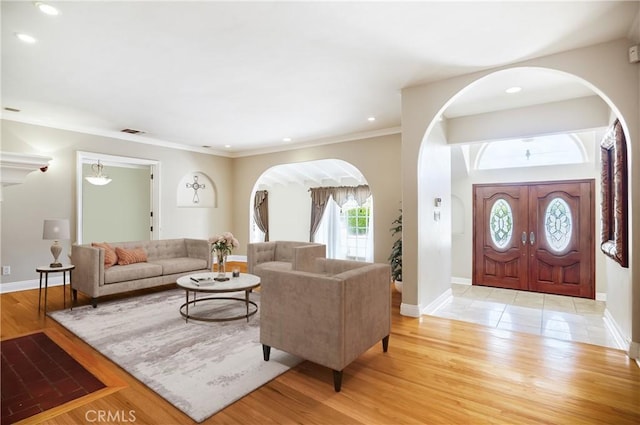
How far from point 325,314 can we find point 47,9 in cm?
310

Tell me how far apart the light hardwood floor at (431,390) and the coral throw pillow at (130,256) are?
1.60 meters

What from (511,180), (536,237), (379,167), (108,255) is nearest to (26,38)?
(108,255)

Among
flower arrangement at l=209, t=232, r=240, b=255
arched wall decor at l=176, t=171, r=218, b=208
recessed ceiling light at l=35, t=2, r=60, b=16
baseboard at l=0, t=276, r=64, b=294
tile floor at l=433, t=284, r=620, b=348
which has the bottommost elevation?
tile floor at l=433, t=284, r=620, b=348

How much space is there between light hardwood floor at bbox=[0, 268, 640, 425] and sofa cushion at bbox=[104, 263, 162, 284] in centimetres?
111

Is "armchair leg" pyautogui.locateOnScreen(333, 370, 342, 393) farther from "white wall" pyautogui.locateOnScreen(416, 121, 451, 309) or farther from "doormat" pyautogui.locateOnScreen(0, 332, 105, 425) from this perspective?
"white wall" pyautogui.locateOnScreen(416, 121, 451, 309)

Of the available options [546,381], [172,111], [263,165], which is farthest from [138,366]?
[263,165]

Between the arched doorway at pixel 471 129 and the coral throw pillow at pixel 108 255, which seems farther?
the coral throw pillow at pixel 108 255

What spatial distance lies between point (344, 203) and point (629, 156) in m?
5.96

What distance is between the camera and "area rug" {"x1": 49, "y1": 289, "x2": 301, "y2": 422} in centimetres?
228

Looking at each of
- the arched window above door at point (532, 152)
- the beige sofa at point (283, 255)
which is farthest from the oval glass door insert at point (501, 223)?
the beige sofa at point (283, 255)

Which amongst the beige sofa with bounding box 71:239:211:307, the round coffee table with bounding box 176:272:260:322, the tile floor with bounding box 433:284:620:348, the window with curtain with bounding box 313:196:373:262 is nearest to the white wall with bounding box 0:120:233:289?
the beige sofa with bounding box 71:239:211:307

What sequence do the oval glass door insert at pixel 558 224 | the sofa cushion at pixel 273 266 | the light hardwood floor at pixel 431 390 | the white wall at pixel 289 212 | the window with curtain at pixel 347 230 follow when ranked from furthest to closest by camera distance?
the white wall at pixel 289 212 → the window with curtain at pixel 347 230 → the oval glass door insert at pixel 558 224 → the sofa cushion at pixel 273 266 → the light hardwood floor at pixel 431 390

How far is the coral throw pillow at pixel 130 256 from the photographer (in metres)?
4.77

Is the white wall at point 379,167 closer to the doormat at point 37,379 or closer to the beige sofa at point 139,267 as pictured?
the beige sofa at point 139,267
